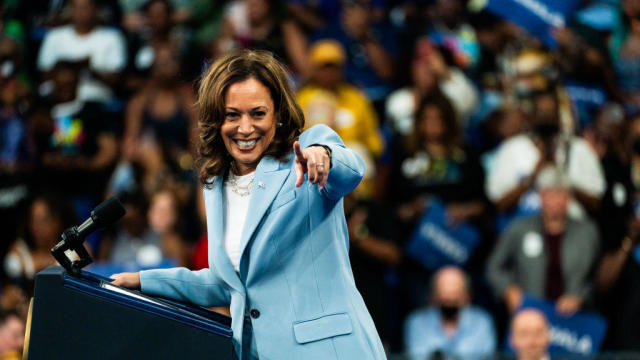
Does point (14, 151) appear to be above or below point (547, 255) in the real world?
above

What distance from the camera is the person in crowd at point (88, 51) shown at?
6.71 metres

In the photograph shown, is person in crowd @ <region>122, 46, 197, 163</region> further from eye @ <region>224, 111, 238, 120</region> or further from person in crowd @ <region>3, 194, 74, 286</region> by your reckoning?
eye @ <region>224, 111, 238, 120</region>

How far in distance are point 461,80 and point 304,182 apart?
431cm

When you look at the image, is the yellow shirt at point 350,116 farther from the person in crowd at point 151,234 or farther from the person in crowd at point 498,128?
the person in crowd at point 151,234

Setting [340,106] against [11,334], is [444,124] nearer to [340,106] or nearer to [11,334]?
→ [340,106]

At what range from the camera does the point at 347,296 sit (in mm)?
2354

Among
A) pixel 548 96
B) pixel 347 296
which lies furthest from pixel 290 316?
pixel 548 96

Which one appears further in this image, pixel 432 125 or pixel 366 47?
pixel 366 47

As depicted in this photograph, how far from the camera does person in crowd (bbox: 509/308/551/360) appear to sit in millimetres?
4957

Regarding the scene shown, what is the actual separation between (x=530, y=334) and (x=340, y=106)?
2.09m

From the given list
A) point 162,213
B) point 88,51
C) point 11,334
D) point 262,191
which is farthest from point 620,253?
point 88,51

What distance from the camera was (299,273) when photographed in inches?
91.5

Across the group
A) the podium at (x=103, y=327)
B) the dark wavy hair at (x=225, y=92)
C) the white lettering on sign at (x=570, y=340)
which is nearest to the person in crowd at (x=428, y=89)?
the white lettering on sign at (x=570, y=340)

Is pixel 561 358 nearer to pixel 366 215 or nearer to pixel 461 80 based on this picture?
pixel 366 215
